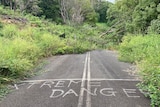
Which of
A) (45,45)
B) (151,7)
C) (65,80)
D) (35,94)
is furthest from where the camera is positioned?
(151,7)

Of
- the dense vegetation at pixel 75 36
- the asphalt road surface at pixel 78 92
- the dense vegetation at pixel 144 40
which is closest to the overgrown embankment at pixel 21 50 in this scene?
the dense vegetation at pixel 75 36

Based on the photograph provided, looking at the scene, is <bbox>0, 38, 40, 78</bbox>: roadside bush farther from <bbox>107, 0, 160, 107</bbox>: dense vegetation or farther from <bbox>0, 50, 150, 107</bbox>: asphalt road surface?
<bbox>107, 0, 160, 107</bbox>: dense vegetation

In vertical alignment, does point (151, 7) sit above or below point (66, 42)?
above

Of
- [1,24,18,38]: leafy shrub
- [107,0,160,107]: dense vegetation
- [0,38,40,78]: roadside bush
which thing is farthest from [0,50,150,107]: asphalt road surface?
[1,24,18,38]: leafy shrub

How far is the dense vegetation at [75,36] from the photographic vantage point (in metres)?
11.1

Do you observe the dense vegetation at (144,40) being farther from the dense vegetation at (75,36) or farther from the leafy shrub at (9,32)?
the leafy shrub at (9,32)

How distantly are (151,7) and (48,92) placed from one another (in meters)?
18.6

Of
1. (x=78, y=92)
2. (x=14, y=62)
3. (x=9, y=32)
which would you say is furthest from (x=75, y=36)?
(x=78, y=92)

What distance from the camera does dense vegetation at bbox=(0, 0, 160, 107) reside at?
11147mm

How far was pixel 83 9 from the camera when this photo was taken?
64.2 m

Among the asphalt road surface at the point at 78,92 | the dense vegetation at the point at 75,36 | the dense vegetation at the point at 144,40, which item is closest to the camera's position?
the asphalt road surface at the point at 78,92

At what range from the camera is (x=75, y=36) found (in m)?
40.0

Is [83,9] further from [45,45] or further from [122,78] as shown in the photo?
[122,78]

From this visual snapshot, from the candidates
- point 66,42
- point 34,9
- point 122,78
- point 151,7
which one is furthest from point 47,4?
point 122,78
